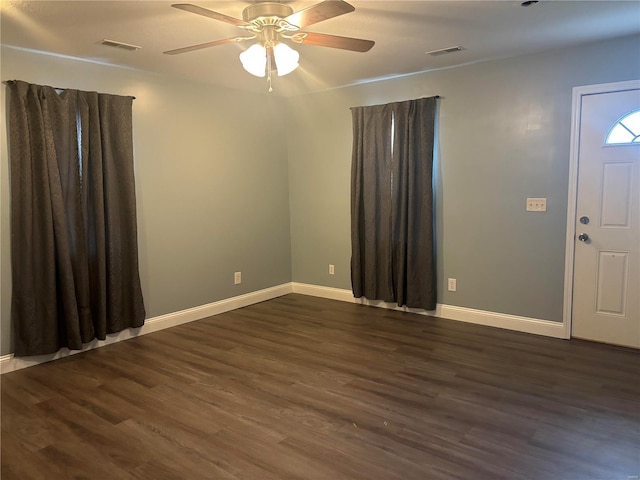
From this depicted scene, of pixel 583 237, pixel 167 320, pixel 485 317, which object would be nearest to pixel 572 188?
pixel 583 237

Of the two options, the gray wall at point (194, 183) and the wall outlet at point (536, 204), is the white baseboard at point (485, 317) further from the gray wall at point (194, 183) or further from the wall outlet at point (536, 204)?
the gray wall at point (194, 183)

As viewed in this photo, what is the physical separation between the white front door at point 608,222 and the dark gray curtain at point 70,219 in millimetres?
3853

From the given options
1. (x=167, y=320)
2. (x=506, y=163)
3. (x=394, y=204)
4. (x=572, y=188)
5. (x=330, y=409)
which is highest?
(x=506, y=163)

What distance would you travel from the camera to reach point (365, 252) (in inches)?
195

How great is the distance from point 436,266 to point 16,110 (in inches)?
151

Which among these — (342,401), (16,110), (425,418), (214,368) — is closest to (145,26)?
(16,110)

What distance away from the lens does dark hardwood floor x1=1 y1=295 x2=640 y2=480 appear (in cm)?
221

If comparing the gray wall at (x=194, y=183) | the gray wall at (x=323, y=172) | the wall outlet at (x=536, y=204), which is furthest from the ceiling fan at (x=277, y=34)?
the wall outlet at (x=536, y=204)

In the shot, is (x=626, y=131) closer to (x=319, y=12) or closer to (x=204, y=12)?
(x=319, y=12)

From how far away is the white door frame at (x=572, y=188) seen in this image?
11.8 feet

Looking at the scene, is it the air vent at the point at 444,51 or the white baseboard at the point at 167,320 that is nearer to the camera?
the white baseboard at the point at 167,320

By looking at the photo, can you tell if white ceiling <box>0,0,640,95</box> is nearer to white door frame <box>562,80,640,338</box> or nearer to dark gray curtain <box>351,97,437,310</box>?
white door frame <box>562,80,640,338</box>

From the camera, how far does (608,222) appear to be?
143 inches

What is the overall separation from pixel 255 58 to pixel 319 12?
1.86 ft
